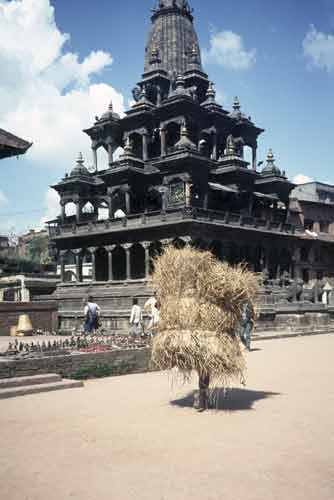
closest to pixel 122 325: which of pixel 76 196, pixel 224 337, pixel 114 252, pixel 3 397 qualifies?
→ pixel 114 252

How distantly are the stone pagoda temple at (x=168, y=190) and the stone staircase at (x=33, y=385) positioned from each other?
1859 cm

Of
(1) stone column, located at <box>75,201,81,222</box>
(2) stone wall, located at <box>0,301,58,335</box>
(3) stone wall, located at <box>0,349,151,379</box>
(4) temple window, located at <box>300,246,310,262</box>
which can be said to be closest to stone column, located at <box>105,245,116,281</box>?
(1) stone column, located at <box>75,201,81,222</box>

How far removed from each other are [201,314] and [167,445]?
240 cm

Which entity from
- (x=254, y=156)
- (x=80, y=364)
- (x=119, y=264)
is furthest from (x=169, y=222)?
(x=80, y=364)

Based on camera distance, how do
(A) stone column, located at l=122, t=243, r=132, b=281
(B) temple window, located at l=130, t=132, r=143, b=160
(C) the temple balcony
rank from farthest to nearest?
1. (B) temple window, located at l=130, t=132, r=143, b=160
2. (A) stone column, located at l=122, t=243, r=132, b=281
3. (C) the temple balcony

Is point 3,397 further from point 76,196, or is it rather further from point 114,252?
point 76,196

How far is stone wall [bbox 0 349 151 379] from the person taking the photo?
1187 centimetres

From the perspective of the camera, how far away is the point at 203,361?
857 cm

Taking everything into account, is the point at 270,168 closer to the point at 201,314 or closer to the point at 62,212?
the point at 62,212

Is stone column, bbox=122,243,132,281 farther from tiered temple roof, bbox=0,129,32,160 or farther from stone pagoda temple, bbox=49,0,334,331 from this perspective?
tiered temple roof, bbox=0,129,32,160

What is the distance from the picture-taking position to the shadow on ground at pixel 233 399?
9266mm

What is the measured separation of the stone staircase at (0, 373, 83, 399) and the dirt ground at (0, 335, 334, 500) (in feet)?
1.20

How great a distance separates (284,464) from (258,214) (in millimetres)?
Result: 40200

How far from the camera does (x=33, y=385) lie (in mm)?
11320
